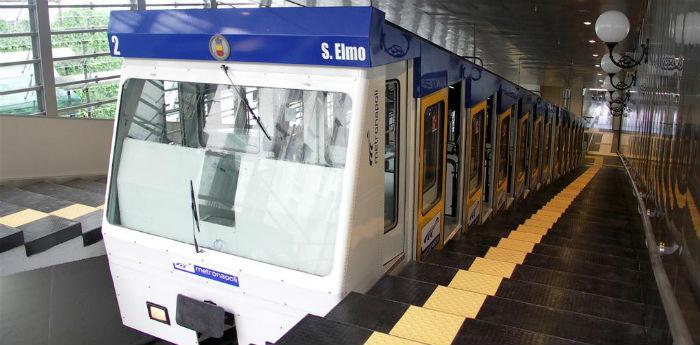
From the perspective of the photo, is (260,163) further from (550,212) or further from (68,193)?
(550,212)

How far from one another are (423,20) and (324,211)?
10535mm

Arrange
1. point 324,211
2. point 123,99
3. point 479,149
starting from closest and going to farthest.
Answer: point 324,211
point 123,99
point 479,149

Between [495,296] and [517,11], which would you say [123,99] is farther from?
[517,11]

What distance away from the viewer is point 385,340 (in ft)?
9.00

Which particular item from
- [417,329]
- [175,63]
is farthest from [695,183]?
[175,63]

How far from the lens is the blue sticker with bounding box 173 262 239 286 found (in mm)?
3461

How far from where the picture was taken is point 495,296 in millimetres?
3482

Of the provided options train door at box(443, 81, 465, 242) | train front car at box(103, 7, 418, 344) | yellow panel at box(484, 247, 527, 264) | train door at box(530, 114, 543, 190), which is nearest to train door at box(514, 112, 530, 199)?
train door at box(530, 114, 543, 190)

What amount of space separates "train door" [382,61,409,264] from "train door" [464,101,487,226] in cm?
217

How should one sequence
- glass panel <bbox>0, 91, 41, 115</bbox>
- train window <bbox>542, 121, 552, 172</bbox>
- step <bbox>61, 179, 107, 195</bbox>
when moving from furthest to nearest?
train window <bbox>542, 121, 552, 172</bbox> → glass panel <bbox>0, 91, 41, 115</bbox> → step <bbox>61, 179, 107, 195</bbox>

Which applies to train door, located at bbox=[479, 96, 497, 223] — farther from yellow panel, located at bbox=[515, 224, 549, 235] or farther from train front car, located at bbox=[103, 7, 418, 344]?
train front car, located at bbox=[103, 7, 418, 344]

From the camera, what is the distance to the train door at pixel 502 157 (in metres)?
7.48

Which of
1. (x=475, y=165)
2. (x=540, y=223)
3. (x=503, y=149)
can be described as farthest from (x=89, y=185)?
(x=540, y=223)

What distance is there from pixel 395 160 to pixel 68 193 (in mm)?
4425
